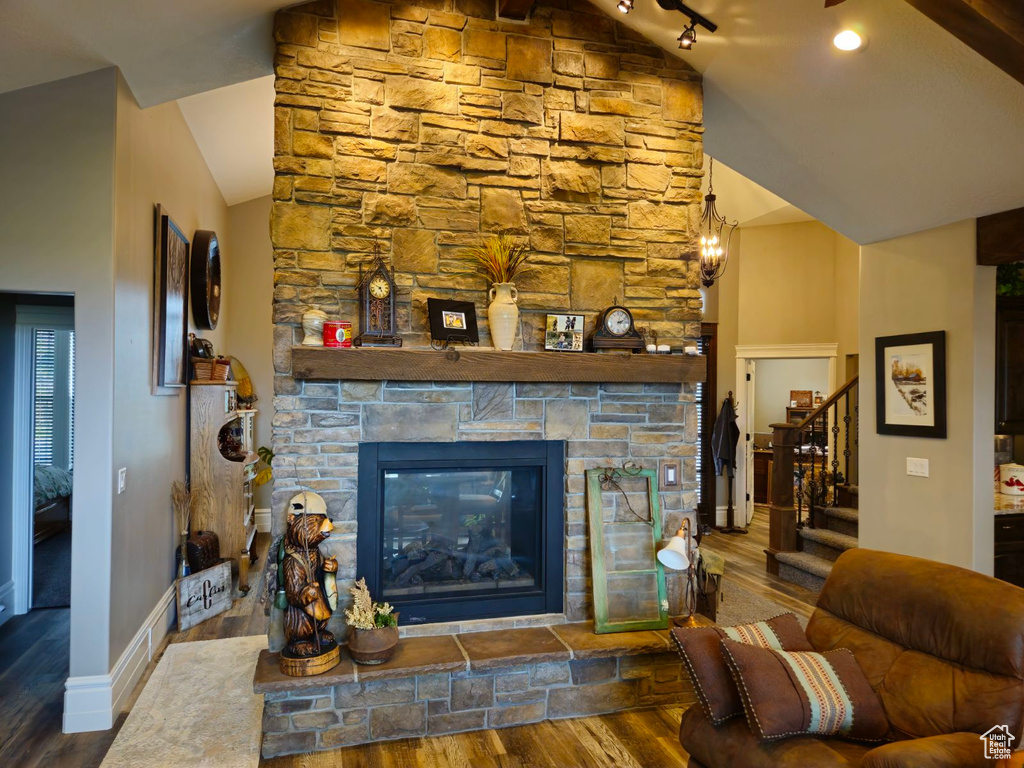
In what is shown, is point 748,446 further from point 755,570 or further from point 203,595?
point 203,595

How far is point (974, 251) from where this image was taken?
3814 mm

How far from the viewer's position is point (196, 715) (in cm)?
315

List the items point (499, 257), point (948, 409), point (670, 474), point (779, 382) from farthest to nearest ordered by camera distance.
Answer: point (779, 382) → point (948, 409) → point (670, 474) → point (499, 257)

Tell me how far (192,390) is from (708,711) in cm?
418

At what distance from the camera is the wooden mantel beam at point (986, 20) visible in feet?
7.52

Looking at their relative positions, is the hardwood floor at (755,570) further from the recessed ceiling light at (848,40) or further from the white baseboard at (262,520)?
the white baseboard at (262,520)

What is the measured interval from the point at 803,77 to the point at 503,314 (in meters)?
1.86

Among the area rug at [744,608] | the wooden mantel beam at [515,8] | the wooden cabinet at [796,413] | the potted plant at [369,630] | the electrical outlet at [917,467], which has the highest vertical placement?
the wooden mantel beam at [515,8]

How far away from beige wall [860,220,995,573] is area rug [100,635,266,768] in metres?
3.88

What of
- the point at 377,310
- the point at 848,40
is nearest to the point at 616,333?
the point at 377,310

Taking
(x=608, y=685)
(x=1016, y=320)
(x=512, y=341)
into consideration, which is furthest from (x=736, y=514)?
(x=512, y=341)

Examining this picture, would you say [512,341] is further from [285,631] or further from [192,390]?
[192,390]

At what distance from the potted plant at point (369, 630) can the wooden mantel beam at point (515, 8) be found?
9.20 ft

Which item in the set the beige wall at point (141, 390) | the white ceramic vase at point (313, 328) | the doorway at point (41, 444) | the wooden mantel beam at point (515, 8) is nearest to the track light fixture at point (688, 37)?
the wooden mantel beam at point (515, 8)
